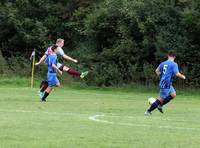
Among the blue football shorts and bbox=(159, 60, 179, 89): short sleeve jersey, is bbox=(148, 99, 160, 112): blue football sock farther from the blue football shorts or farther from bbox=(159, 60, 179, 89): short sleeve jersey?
the blue football shorts

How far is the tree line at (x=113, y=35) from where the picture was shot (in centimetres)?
3938

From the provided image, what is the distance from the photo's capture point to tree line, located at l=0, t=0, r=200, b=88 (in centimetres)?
3938

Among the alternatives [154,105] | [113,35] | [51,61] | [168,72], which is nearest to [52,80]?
[51,61]

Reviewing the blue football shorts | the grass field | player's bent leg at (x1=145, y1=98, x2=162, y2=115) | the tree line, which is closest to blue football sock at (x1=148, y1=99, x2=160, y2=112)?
player's bent leg at (x1=145, y1=98, x2=162, y2=115)

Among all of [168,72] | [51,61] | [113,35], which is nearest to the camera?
[168,72]

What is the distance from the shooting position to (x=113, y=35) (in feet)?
143

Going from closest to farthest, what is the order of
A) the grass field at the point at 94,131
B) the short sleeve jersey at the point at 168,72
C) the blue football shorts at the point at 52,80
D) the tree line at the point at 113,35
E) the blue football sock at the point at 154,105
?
the grass field at the point at 94,131 → the blue football sock at the point at 154,105 → the short sleeve jersey at the point at 168,72 → the blue football shorts at the point at 52,80 → the tree line at the point at 113,35

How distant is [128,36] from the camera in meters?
41.6

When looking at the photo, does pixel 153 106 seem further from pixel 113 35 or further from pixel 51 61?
pixel 113 35

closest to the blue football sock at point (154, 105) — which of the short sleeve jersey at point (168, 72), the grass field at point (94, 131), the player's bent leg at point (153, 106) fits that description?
the player's bent leg at point (153, 106)

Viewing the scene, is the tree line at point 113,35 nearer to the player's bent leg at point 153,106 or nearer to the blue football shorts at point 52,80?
the blue football shorts at point 52,80

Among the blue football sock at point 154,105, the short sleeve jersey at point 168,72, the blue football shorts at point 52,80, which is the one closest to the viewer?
the blue football sock at point 154,105

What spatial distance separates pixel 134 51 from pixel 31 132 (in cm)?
2858

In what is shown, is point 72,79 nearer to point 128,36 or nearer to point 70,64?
point 70,64
